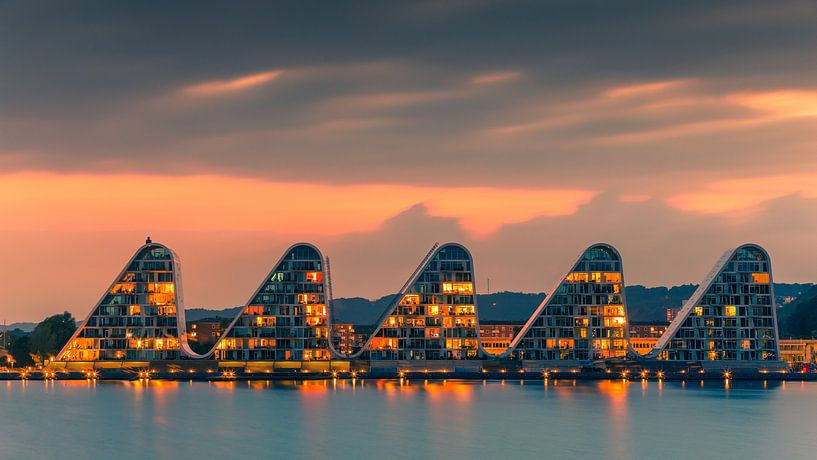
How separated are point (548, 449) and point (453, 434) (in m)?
16.1

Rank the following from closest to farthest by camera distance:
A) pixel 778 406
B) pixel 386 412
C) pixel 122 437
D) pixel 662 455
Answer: pixel 662 455 → pixel 122 437 → pixel 386 412 → pixel 778 406

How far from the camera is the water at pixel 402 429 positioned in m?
143

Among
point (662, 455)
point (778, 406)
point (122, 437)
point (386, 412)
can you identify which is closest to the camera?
point (662, 455)

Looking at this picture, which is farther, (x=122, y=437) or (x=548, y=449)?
(x=122, y=437)

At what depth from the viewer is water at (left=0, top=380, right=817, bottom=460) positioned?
143 metres

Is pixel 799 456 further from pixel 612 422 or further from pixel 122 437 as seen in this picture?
pixel 122 437

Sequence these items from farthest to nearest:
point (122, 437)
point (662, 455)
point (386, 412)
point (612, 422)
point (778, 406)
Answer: point (778, 406), point (386, 412), point (612, 422), point (122, 437), point (662, 455)

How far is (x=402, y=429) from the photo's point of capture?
15950 centimetres

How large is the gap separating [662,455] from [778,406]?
193ft

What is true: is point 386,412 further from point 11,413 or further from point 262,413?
point 11,413

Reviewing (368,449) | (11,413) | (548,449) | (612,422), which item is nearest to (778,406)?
(612,422)

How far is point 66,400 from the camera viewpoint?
200 m

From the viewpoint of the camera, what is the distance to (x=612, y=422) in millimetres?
168375

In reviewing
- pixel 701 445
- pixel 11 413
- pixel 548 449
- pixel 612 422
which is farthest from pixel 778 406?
pixel 11 413
